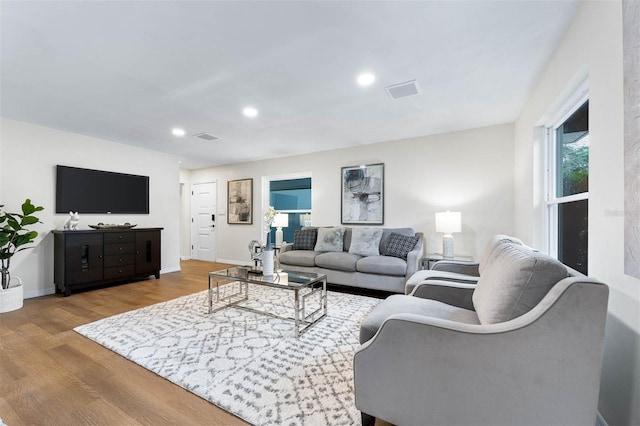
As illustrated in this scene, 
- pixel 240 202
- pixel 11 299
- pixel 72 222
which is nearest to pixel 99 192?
pixel 72 222

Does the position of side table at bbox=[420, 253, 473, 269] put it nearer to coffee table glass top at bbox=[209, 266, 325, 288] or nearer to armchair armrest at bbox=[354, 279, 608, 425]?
coffee table glass top at bbox=[209, 266, 325, 288]

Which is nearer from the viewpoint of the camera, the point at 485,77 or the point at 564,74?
the point at 564,74

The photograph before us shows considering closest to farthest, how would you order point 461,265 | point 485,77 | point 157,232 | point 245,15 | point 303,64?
point 245,15 → point 303,64 → point 485,77 → point 461,265 → point 157,232

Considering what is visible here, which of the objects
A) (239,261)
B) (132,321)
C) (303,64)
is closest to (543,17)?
(303,64)

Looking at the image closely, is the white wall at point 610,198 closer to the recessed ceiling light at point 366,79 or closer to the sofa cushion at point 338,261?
the recessed ceiling light at point 366,79

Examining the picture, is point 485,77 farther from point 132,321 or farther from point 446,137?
point 132,321

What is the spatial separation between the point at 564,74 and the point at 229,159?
536 cm

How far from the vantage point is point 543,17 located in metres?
1.71

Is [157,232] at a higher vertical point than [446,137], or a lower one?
lower

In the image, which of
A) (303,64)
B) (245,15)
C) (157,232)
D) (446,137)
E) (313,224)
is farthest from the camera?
(313,224)

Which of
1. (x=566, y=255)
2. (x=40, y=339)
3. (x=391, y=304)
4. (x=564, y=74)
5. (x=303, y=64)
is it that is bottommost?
(x=40, y=339)

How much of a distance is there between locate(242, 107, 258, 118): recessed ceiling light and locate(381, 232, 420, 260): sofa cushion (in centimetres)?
251

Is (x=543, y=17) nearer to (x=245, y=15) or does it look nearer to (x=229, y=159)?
(x=245, y=15)

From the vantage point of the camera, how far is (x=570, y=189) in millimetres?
2139
